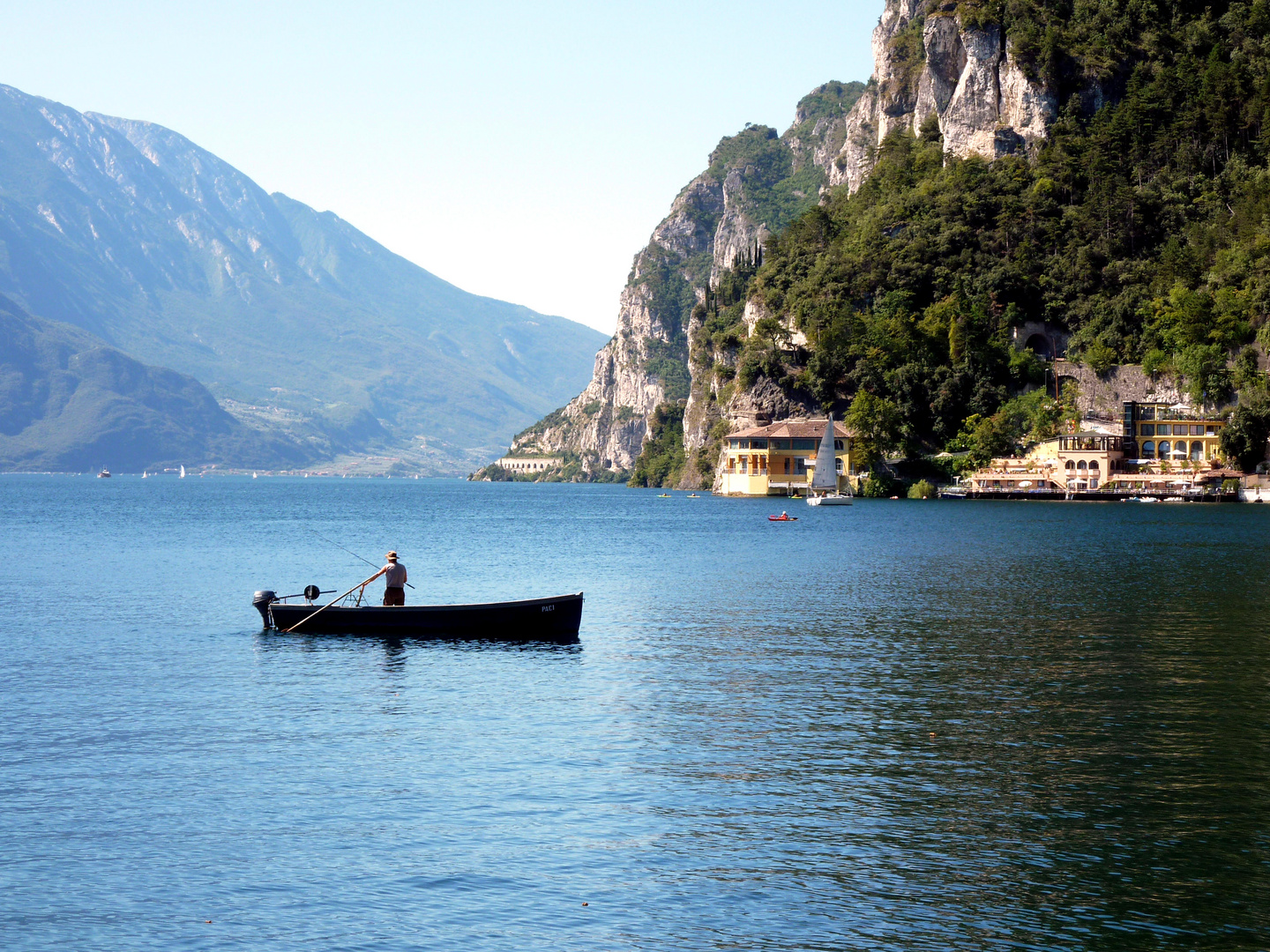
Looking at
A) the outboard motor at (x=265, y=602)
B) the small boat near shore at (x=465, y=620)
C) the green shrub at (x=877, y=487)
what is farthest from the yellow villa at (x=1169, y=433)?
the outboard motor at (x=265, y=602)

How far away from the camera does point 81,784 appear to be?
25.5 metres

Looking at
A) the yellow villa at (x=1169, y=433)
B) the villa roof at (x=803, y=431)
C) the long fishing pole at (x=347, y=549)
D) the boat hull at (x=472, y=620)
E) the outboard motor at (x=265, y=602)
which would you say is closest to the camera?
the boat hull at (x=472, y=620)

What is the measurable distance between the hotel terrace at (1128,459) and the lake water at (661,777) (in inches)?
4635

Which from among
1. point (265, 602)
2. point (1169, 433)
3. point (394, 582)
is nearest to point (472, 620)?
point (394, 582)

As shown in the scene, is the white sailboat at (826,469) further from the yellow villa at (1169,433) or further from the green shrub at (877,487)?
the yellow villa at (1169,433)

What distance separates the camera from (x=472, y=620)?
152 ft

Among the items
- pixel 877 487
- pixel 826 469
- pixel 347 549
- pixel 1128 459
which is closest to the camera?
pixel 347 549

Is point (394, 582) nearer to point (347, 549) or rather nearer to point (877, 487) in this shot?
point (347, 549)

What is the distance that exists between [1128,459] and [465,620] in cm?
15019

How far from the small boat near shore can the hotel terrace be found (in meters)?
140

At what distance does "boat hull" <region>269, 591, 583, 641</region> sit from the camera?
1805 inches

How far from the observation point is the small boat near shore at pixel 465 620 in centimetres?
4584

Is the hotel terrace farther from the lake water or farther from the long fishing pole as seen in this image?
the lake water

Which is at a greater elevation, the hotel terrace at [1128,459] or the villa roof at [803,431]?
the villa roof at [803,431]
